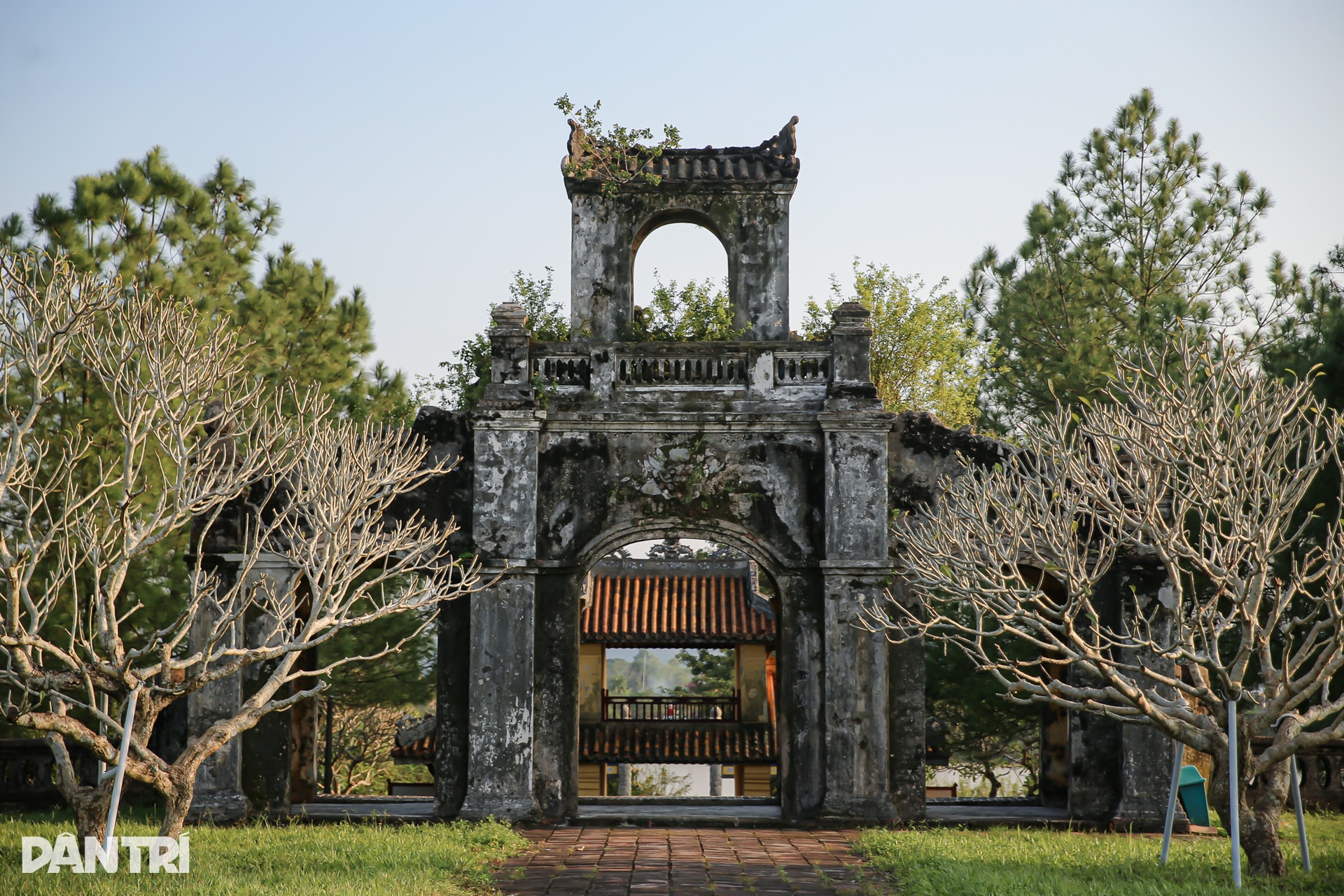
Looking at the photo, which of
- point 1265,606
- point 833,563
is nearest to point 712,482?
point 833,563

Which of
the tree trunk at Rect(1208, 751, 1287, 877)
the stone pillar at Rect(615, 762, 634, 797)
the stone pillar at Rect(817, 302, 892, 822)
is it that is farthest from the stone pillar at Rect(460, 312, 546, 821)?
the stone pillar at Rect(615, 762, 634, 797)

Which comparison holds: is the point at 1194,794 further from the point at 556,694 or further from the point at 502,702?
the point at 502,702

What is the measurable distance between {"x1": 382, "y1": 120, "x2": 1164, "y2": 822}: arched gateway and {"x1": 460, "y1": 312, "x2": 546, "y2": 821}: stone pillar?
0.05 feet

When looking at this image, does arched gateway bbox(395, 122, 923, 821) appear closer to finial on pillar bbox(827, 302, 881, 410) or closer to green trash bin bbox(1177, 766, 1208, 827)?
finial on pillar bbox(827, 302, 881, 410)

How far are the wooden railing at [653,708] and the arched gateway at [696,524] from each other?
31.9 feet

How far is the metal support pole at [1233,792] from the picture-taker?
Answer: 8312mm

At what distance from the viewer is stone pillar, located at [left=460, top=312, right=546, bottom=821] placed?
12195mm

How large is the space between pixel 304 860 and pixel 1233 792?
22.5 ft

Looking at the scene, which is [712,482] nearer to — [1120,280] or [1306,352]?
[1306,352]

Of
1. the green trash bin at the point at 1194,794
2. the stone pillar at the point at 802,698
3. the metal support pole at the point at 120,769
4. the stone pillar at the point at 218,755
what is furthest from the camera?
the stone pillar at the point at 802,698

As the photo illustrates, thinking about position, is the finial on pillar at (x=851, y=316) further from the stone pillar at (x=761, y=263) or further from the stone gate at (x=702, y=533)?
the stone pillar at (x=761, y=263)

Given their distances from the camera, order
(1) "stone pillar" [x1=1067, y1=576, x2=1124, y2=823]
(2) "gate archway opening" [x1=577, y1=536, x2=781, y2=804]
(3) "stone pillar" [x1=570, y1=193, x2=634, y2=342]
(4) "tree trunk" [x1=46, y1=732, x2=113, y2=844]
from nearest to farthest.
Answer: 1. (4) "tree trunk" [x1=46, y1=732, x2=113, y2=844]
2. (1) "stone pillar" [x1=1067, y1=576, x2=1124, y2=823]
3. (3) "stone pillar" [x1=570, y1=193, x2=634, y2=342]
4. (2) "gate archway opening" [x1=577, y1=536, x2=781, y2=804]

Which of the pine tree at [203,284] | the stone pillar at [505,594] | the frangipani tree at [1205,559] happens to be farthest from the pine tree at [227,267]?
the frangipani tree at [1205,559]

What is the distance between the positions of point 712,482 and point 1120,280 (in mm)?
12236
